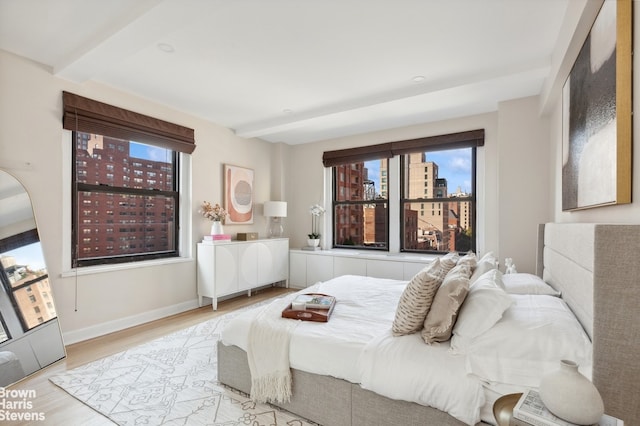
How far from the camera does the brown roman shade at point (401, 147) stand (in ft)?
13.4

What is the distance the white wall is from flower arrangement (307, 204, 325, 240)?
183cm

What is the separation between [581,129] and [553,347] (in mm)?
1360

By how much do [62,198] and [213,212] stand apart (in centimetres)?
163

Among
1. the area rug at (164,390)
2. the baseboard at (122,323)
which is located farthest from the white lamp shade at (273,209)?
the area rug at (164,390)

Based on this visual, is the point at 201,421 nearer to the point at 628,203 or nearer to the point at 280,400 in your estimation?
the point at 280,400

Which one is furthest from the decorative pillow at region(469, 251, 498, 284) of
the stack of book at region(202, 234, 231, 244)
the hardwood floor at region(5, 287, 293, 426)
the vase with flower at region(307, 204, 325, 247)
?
the stack of book at region(202, 234, 231, 244)

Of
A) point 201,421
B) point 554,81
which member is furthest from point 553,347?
point 554,81

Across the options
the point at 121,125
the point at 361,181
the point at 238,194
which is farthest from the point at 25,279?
the point at 361,181

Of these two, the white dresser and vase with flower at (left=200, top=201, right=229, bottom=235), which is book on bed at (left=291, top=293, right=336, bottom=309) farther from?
vase with flower at (left=200, top=201, right=229, bottom=235)

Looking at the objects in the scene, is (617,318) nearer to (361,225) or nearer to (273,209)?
(361,225)

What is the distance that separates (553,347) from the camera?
4.50ft

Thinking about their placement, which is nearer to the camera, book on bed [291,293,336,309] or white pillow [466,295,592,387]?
white pillow [466,295,592,387]

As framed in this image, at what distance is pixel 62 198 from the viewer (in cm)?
301

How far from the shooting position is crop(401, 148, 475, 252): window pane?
4305 millimetres
